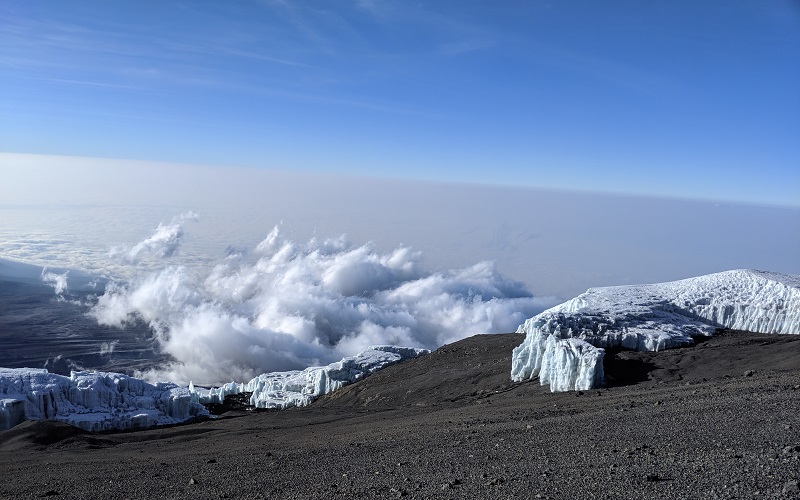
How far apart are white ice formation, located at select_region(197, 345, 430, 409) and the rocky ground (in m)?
14.6

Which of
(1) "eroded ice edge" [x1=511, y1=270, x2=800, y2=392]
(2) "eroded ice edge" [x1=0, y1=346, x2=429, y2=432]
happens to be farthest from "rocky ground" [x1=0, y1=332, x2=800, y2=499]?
(2) "eroded ice edge" [x1=0, y1=346, x2=429, y2=432]

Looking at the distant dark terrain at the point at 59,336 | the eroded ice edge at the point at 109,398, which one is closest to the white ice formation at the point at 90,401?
the eroded ice edge at the point at 109,398

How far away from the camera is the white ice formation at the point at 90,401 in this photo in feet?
120

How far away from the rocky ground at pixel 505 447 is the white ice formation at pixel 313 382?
14606 mm

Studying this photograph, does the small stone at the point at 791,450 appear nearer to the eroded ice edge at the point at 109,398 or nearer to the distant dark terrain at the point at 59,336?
the eroded ice edge at the point at 109,398

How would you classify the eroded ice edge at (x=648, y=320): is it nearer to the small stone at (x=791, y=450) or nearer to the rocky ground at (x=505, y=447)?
the rocky ground at (x=505, y=447)

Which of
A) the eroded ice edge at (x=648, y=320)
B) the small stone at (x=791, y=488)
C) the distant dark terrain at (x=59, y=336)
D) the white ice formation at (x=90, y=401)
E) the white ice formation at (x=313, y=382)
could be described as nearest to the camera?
the small stone at (x=791, y=488)

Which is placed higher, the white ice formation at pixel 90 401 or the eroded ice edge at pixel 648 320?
the eroded ice edge at pixel 648 320

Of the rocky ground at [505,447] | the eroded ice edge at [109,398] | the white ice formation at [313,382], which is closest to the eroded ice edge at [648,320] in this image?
the rocky ground at [505,447]

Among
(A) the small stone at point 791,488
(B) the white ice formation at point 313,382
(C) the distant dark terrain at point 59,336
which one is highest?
(A) the small stone at point 791,488

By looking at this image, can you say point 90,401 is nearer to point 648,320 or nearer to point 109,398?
point 109,398

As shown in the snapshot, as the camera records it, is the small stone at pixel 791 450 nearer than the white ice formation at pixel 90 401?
Yes

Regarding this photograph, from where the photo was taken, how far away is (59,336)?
126 metres

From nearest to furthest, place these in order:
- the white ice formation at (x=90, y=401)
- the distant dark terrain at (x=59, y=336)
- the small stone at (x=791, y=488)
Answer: the small stone at (x=791, y=488) < the white ice formation at (x=90, y=401) < the distant dark terrain at (x=59, y=336)
